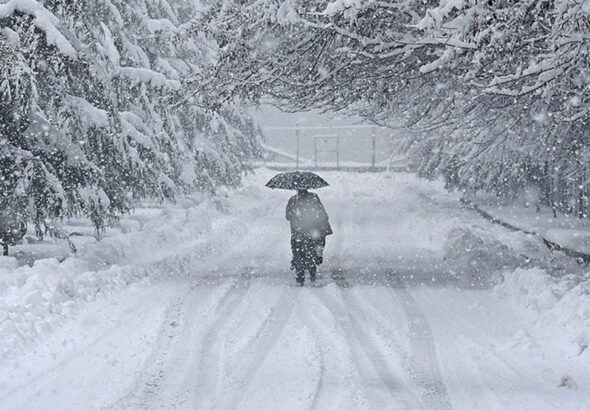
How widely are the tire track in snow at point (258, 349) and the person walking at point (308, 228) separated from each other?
1.24 m

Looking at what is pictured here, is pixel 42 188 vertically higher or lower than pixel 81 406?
higher

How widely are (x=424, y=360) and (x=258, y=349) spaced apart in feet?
5.98

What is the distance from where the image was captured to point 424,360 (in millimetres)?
7773

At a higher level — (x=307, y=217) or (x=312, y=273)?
(x=307, y=217)

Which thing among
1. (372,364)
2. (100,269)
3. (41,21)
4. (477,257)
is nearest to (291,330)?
(372,364)

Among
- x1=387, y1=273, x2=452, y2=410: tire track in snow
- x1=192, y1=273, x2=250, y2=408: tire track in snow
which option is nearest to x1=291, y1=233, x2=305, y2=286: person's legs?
x1=192, y1=273, x2=250, y2=408: tire track in snow

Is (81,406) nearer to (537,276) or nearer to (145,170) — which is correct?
(537,276)

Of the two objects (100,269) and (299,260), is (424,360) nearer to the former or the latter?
(299,260)

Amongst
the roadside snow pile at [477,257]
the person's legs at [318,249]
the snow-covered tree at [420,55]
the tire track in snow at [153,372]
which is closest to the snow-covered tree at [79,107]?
the snow-covered tree at [420,55]

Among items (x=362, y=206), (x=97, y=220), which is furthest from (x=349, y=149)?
(x=97, y=220)

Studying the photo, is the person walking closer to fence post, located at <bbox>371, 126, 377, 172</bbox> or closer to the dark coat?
the dark coat

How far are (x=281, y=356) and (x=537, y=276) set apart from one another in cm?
485

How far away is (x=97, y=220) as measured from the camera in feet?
45.8

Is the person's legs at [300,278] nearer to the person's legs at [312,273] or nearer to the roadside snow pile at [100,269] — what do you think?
the person's legs at [312,273]
